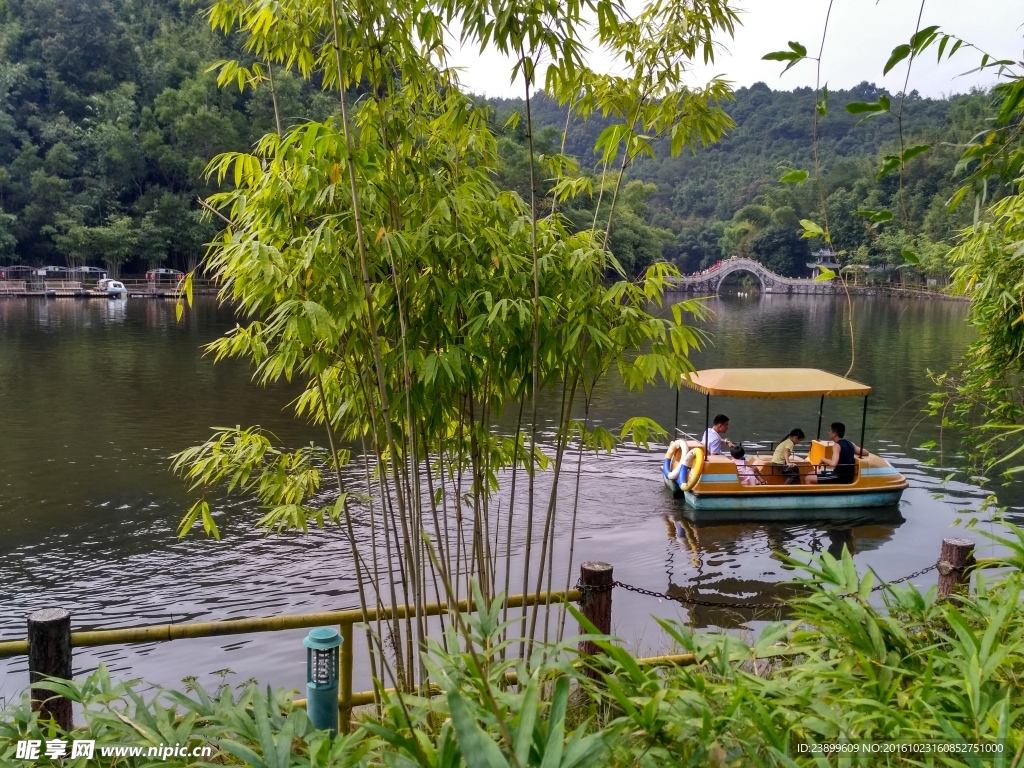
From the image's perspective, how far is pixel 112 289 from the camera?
1549 inches

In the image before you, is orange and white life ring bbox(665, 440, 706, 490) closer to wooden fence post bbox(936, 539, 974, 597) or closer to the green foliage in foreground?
wooden fence post bbox(936, 539, 974, 597)

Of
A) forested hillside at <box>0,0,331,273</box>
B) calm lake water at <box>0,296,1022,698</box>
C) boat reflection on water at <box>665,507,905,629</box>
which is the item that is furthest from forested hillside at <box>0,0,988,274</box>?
boat reflection on water at <box>665,507,905,629</box>

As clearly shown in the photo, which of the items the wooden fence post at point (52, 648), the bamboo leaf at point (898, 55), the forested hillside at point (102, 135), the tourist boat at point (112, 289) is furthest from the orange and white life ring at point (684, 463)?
the tourist boat at point (112, 289)

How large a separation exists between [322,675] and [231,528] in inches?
232

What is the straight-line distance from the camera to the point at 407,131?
297 cm

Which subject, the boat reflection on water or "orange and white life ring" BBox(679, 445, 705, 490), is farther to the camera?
"orange and white life ring" BBox(679, 445, 705, 490)

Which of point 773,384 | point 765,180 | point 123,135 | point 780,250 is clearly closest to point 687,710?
point 773,384

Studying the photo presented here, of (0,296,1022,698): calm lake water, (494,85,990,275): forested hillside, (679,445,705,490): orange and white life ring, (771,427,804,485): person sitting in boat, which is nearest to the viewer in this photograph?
(0,296,1022,698): calm lake water

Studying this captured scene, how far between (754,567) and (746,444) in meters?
5.47

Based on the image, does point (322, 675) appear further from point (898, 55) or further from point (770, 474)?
point (770, 474)

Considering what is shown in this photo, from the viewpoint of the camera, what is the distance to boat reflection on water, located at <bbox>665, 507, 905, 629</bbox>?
665cm

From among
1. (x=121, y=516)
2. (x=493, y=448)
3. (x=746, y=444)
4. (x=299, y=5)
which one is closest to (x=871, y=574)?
(x=493, y=448)

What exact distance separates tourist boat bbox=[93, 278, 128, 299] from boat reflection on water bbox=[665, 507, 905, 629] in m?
37.8

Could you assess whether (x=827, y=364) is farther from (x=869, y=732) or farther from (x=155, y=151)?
(x=155, y=151)
